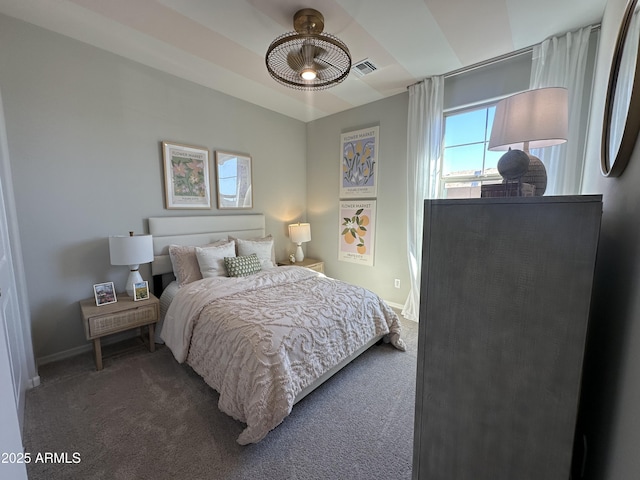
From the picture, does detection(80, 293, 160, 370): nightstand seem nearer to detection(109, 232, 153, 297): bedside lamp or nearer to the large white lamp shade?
detection(109, 232, 153, 297): bedside lamp

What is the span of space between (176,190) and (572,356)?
130 inches

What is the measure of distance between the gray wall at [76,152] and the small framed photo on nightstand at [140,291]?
0.37 metres

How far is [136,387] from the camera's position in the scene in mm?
1983

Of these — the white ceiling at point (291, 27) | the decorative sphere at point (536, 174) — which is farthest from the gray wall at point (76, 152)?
the decorative sphere at point (536, 174)

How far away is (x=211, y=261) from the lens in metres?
2.72

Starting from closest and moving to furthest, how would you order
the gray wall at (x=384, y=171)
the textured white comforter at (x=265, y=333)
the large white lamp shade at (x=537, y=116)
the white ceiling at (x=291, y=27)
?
the large white lamp shade at (x=537, y=116) < the textured white comforter at (x=265, y=333) < the white ceiling at (x=291, y=27) < the gray wall at (x=384, y=171)

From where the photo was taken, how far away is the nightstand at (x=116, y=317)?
6.89ft

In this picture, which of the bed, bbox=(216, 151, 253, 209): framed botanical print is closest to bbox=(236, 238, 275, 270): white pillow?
the bed

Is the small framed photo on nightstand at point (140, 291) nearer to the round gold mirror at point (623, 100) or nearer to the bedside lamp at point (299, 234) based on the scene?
the bedside lamp at point (299, 234)

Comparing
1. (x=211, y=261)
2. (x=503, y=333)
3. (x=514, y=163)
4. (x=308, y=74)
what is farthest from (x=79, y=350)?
(x=514, y=163)

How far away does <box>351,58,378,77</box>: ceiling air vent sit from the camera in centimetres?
248

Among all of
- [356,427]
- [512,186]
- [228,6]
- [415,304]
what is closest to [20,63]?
[228,6]

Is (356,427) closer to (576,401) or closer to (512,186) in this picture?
(576,401)

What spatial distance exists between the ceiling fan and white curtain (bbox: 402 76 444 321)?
4.03 feet
